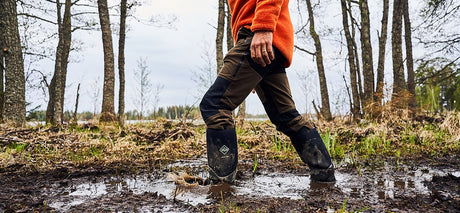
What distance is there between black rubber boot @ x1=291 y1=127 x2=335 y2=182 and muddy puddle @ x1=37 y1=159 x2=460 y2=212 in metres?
0.10

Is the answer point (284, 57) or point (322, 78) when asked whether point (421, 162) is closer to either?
point (284, 57)

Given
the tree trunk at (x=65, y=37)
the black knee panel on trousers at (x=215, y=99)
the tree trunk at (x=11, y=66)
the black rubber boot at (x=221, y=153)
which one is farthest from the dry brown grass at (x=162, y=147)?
the tree trunk at (x=65, y=37)

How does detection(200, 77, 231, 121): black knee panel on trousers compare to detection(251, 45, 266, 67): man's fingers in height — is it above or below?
below

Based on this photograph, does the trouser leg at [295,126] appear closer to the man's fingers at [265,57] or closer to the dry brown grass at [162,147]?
the man's fingers at [265,57]

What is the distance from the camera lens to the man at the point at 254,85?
230 cm

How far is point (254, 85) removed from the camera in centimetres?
239

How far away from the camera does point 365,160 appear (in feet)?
12.3

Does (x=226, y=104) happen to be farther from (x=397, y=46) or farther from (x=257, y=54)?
(x=397, y=46)

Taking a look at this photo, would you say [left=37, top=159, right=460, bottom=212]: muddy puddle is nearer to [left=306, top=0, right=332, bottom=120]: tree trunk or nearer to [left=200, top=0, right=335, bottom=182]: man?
[left=200, top=0, right=335, bottom=182]: man

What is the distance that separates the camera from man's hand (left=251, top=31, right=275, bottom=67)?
2.26m

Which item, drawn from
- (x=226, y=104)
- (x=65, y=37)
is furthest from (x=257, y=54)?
(x=65, y=37)

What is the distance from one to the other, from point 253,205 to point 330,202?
51 centimetres

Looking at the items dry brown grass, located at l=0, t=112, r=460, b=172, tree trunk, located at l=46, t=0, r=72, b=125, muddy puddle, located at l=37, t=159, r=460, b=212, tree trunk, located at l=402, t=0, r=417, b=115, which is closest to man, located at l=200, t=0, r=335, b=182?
muddy puddle, located at l=37, t=159, r=460, b=212

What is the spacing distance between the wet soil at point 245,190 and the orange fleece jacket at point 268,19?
1.10 metres
